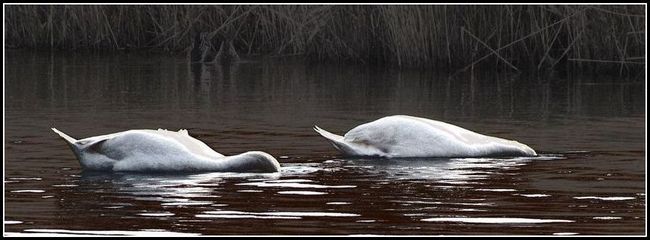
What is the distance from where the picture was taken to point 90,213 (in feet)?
30.2

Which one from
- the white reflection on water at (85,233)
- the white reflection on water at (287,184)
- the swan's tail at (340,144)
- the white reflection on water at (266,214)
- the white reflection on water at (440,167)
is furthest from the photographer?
the swan's tail at (340,144)

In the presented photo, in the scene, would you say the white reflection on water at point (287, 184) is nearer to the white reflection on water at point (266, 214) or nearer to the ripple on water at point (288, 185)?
the ripple on water at point (288, 185)

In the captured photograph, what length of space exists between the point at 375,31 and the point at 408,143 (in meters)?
11.0

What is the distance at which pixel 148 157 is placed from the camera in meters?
11.1

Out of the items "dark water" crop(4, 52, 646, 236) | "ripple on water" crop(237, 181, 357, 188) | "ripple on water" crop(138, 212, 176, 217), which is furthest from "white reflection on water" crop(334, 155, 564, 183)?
"ripple on water" crop(138, 212, 176, 217)

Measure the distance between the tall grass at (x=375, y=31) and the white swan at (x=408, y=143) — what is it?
7.95 m

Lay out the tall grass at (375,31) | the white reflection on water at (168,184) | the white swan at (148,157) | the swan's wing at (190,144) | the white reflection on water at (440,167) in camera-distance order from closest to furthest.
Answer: the white reflection on water at (168,184)
the white reflection on water at (440,167)
the white swan at (148,157)
the swan's wing at (190,144)
the tall grass at (375,31)

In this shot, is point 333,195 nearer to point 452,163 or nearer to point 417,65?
point 452,163

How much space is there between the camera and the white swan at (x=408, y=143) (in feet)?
39.9

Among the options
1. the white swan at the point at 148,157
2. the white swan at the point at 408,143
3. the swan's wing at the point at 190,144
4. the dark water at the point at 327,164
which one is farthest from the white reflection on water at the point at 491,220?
the white swan at the point at 408,143

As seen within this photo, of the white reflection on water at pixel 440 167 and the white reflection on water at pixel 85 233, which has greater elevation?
the white reflection on water at pixel 440 167

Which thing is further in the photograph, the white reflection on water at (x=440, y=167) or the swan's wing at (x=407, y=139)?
the swan's wing at (x=407, y=139)

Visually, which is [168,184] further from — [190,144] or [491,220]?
[491,220]

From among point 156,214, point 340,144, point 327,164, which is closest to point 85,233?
point 156,214
